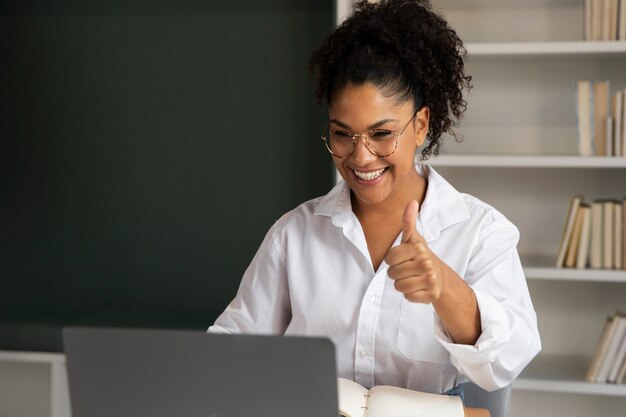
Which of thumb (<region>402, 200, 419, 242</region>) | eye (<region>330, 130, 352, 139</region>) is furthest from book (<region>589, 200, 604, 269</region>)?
thumb (<region>402, 200, 419, 242</region>)

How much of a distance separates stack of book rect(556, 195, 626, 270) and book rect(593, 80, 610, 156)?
0.18 metres

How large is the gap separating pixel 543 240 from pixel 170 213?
1375 mm

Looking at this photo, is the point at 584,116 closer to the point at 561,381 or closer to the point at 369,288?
the point at 561,381

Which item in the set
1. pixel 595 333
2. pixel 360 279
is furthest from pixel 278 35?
pixel 360 279

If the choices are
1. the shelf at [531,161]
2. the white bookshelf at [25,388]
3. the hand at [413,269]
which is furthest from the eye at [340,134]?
the white bookshelf at [25,388]

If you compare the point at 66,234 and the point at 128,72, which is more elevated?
the point at 128,72

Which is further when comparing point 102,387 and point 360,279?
point 360,279

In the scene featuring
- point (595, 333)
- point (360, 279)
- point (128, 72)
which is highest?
point (128, 72)

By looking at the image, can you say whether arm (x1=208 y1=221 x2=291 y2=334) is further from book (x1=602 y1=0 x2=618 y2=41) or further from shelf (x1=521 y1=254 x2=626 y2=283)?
book (x1=602 y1=0 x2=618 y2=41)

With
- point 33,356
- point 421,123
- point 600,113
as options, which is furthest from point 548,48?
point 33,356

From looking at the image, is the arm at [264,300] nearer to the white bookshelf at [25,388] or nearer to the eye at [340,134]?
the eye at [340,134]

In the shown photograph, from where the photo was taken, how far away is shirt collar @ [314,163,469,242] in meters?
1.53

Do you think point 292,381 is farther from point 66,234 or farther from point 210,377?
point 66,234

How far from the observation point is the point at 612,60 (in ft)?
9.64
